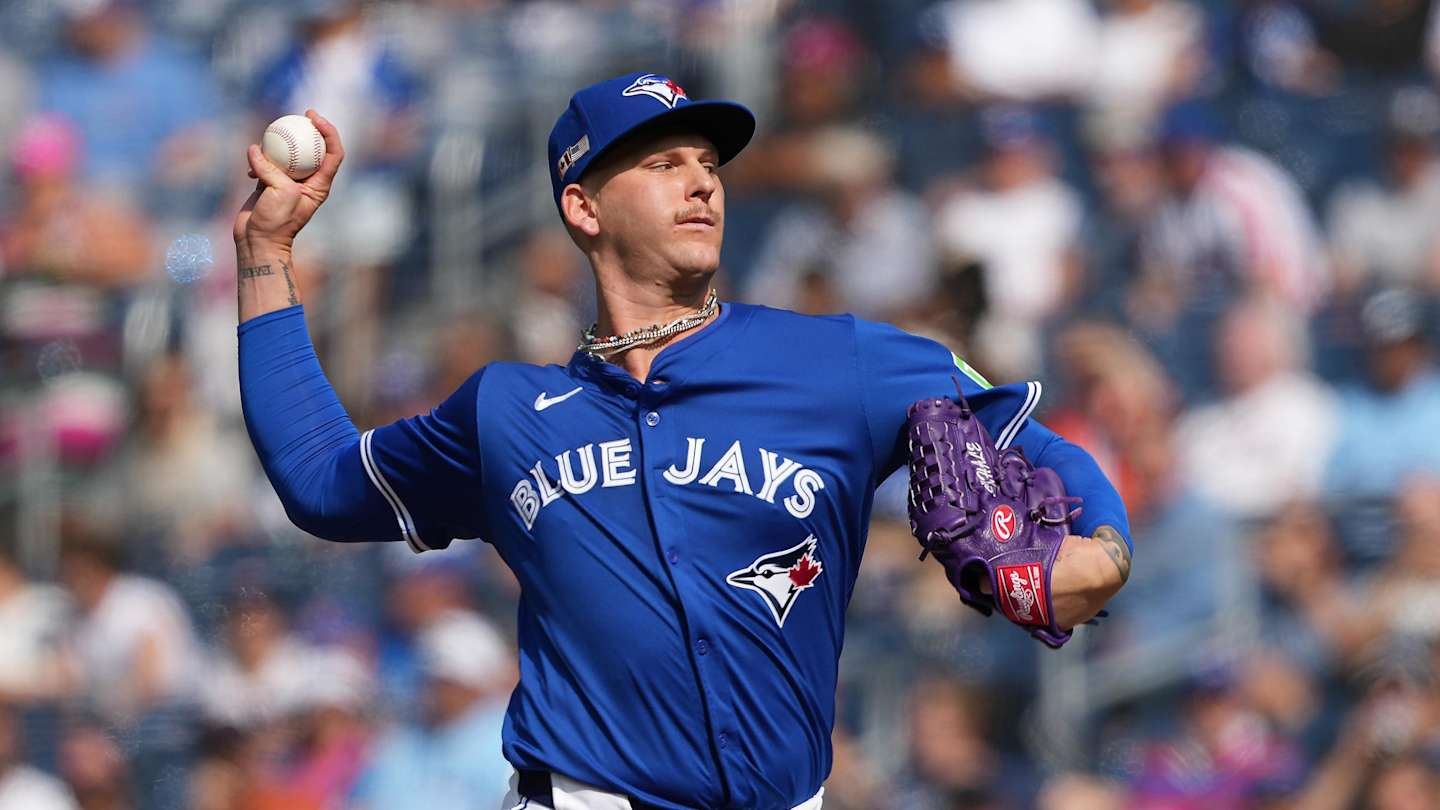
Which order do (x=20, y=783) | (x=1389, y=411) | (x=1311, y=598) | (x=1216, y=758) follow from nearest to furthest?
(x=1216, y=758) → (x=1311, y=598) → (x=1389, y=411) → (x=20, y=783)

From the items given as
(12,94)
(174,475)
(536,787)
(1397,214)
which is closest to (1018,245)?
(1397,214)

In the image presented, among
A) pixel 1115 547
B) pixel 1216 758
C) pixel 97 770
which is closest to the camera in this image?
pixel 1115 547

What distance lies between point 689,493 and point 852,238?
501 cm

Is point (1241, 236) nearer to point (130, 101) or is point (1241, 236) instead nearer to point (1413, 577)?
point (1413, 577)

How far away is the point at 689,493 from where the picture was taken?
10.3 ft

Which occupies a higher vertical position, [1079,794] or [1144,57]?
[1144,57]

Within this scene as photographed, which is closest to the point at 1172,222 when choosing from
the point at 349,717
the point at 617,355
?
the point at 349,717

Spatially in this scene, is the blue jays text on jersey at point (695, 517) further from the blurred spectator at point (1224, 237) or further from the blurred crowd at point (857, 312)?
the blurred spectator at point (1224, 237)

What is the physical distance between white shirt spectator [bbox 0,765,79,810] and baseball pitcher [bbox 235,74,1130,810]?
14.9 feet

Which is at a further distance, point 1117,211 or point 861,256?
point 861,256

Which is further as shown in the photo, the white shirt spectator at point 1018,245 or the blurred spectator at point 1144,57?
the blurred spectator at point 1144,57

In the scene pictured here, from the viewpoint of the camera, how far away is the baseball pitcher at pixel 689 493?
10.0ft

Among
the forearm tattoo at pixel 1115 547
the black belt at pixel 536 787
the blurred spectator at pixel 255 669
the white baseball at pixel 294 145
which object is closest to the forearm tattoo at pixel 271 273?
the white baseball at pixel 294 145

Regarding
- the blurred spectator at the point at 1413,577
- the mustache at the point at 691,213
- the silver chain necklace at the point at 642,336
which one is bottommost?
the blurred spectator at the point at 1413,577
